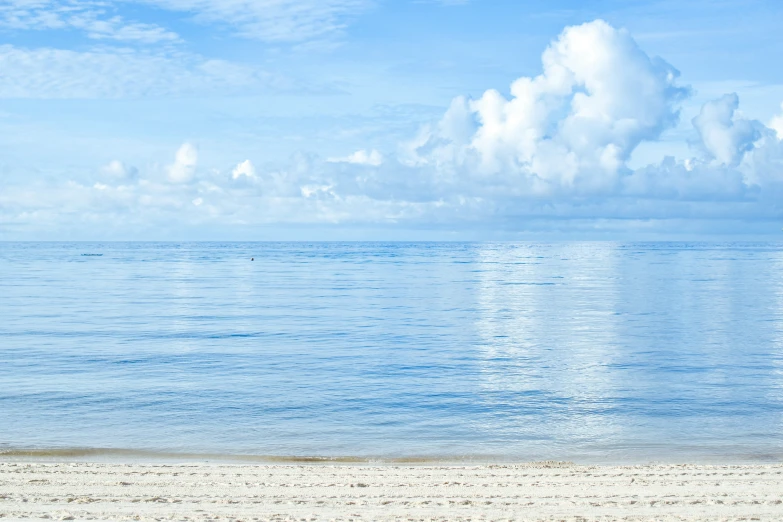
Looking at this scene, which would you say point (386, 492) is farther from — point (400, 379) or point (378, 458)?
point (400, 379)

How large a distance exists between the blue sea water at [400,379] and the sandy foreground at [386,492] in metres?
Result: 2.12

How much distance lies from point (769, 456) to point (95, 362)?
21.3m

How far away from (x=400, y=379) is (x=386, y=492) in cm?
1141

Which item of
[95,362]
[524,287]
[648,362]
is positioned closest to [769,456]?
[648,362]

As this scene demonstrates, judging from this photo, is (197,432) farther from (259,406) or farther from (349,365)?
(349,365)

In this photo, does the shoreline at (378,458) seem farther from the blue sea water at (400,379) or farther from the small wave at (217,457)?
the blue sea water at (400,379)

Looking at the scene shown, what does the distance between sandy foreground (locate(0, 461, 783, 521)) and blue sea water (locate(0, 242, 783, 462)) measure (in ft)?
6.94

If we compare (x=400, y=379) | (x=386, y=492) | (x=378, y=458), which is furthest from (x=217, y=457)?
(x=400, y=379)

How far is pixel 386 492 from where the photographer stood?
11828 mm

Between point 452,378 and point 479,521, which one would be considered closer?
A: point 479,521

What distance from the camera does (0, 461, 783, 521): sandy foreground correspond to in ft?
34.4

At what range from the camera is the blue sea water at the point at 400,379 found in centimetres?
1662

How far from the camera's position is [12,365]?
2522cm

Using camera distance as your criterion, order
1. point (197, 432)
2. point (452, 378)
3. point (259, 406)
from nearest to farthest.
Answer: point (197, 432)
point (259, 406)
point (452, 378)
